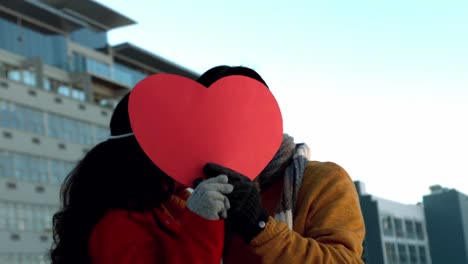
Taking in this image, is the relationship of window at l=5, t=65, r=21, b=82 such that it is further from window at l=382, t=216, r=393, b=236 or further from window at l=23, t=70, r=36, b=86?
window at l=382, t=216, r=393, b=236

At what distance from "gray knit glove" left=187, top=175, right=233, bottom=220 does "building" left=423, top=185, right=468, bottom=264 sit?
4838 centimetres

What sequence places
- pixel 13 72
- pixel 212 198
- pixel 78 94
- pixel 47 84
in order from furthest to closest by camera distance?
pixel 78 94 → pixel 47 84 → pixel 13 72 → pixel 212 198

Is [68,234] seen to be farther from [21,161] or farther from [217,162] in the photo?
[21,161]

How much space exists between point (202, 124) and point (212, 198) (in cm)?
19

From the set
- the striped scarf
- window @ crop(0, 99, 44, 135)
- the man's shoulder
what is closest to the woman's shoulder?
the striped scarf

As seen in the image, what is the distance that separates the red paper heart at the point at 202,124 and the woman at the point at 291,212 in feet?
0.18

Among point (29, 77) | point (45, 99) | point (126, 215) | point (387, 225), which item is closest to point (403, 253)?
point (387, 225)

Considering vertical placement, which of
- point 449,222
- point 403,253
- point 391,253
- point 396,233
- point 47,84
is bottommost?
point 391,253

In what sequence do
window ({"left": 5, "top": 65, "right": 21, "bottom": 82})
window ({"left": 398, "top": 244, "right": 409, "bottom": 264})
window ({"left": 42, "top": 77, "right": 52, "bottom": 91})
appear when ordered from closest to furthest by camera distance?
window ({"left": 5, "top": 65, "right": 21, "bottom": 82}) < window ({"left": 42, "top": 77, "right": 52, "bottom": 91}) < window ({"left": 398, "top": 244, "right": 409, "bottom": 264})

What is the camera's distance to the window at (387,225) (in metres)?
67.6

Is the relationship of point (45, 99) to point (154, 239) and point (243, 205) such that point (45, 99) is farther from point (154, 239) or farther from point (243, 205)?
point (243, 205)

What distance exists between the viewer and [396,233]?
69.5 meters

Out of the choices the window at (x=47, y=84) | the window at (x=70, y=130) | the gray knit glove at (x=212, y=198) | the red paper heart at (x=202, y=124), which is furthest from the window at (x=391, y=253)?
the gray knit glove at (x=212, y=198)

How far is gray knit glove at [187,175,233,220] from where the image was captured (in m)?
1.79
